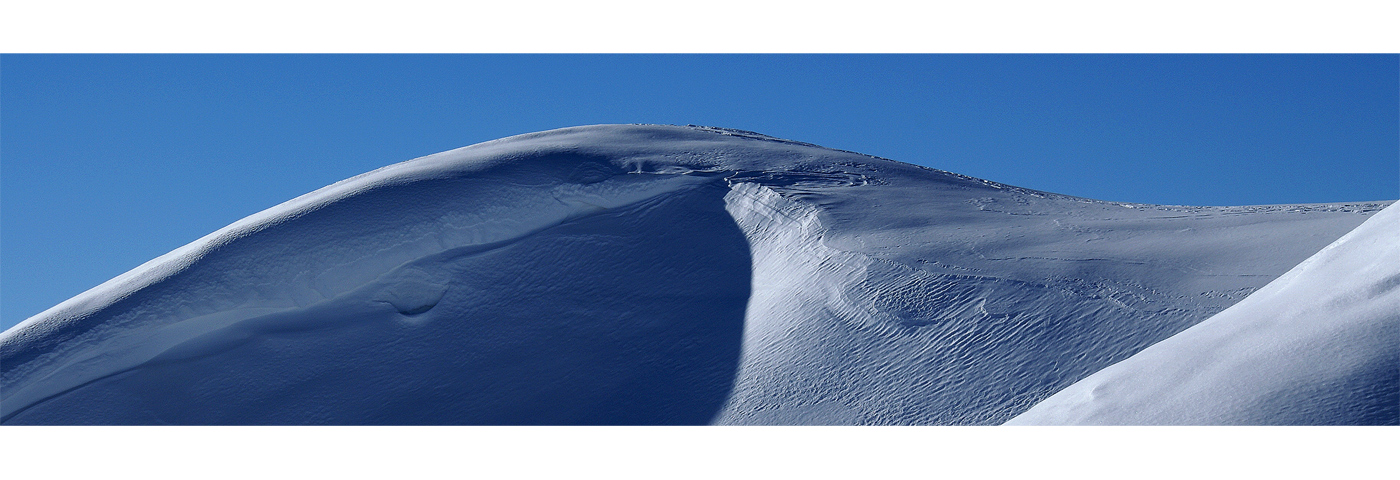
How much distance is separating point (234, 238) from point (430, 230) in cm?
142

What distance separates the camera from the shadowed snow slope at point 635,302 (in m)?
5.62

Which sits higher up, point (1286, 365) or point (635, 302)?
point (635, 302)

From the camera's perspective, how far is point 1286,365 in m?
3.50

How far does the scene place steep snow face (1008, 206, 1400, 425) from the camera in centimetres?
330

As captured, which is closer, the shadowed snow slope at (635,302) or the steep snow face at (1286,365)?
the steep snow face at (1286,365)

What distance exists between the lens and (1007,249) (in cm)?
652

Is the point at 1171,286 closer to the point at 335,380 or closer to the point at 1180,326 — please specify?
the point at 1180,326

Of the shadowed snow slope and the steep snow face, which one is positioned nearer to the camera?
the steep snow face

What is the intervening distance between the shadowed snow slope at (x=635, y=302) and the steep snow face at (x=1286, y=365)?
1.19 metres

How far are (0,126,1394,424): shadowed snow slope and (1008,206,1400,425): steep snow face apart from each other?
3.92 ft

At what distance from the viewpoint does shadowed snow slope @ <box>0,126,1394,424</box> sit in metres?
5.62

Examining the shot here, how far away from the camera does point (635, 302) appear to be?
22.4 feet

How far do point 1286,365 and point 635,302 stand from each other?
4.19 metres

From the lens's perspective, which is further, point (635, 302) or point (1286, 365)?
point (635, 302)
